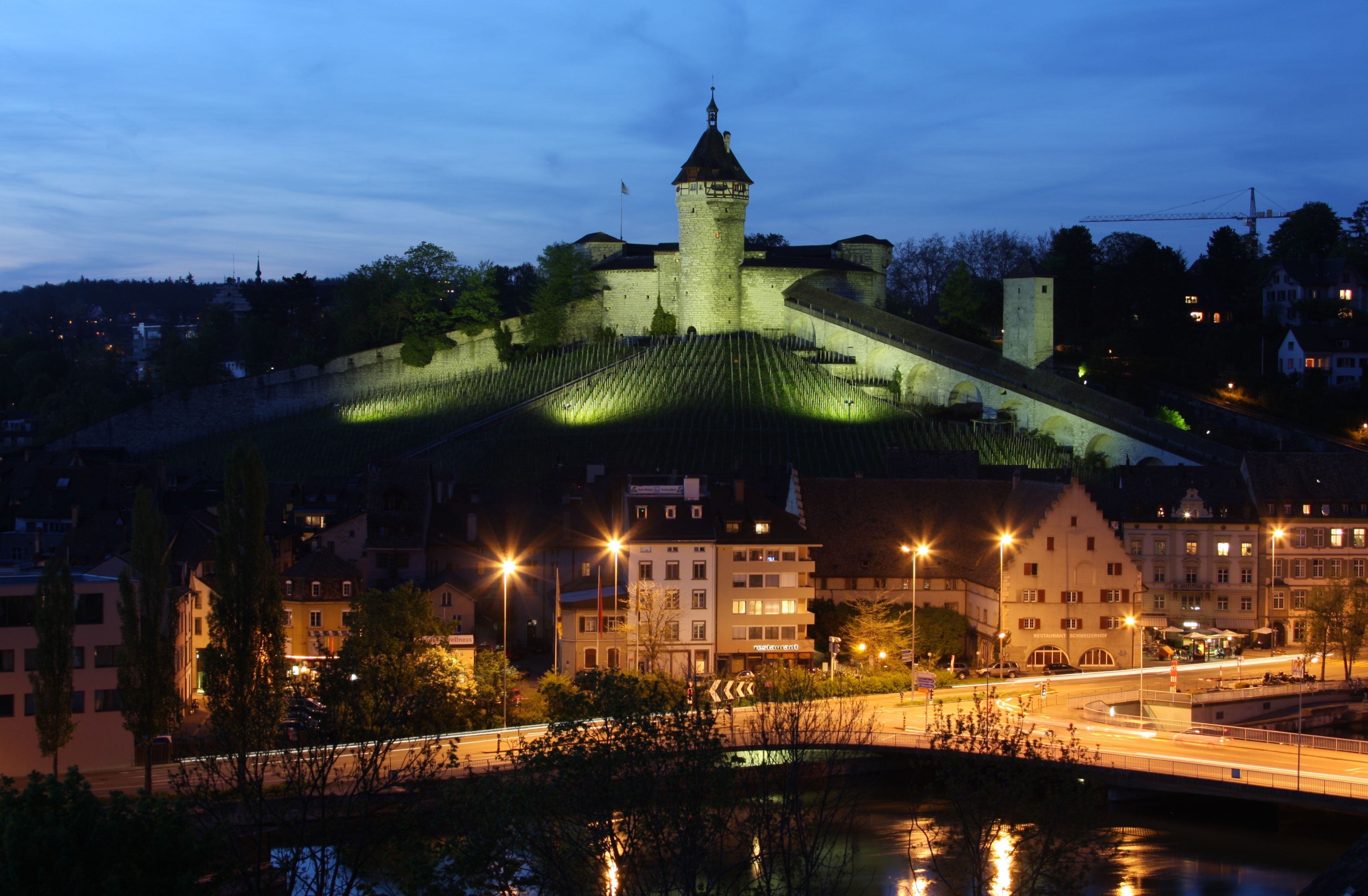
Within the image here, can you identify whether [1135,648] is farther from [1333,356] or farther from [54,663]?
[1333,356]

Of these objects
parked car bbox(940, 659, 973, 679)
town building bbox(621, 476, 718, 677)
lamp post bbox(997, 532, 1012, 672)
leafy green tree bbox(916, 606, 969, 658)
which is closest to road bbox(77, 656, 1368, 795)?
parked car bbox(940, 659, 973, 679)

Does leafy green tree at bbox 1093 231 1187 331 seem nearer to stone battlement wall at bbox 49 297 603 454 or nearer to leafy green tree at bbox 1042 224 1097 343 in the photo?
leafy green tree at bbox 1042 224 1097 343

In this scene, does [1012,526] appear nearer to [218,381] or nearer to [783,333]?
[783,333]

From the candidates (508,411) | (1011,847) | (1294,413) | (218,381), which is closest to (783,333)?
(508,411)

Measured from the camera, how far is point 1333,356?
77125 millimetres

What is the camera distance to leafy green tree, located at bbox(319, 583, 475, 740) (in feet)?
91.6

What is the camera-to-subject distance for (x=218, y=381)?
9969 centimetres

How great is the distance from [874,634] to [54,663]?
69.5ft

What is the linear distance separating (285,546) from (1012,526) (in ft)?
77.0

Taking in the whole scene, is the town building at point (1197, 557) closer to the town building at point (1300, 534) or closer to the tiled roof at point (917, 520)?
the town building at point (1300, 534)

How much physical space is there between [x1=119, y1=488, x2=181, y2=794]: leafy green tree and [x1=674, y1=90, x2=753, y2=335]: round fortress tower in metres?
59.0

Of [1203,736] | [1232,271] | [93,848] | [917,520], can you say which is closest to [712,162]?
[1232,271]

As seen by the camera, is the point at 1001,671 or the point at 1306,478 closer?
the point at 1001,671

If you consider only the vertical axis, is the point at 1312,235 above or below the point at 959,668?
above
